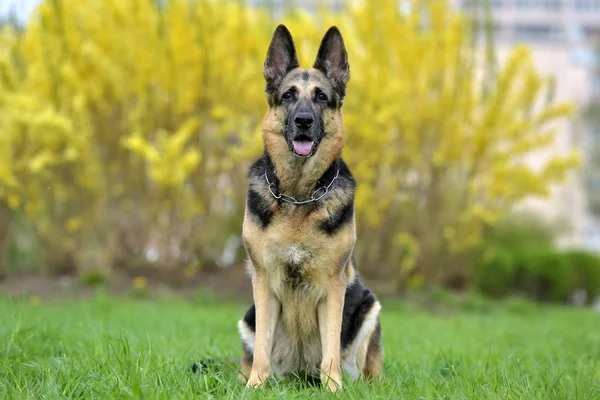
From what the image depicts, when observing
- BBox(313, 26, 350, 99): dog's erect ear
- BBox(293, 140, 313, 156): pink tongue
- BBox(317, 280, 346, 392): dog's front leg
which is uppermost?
BBox(313, 26, 350, 99): dog's erect ear

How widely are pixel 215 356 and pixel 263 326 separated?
0.60m

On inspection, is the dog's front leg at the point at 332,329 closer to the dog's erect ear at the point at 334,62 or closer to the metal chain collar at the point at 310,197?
the metal chain collar at the point at 310,197

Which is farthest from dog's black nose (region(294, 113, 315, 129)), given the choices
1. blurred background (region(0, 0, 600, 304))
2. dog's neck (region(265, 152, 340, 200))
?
blurred background (region(0, 0, 600, 304))

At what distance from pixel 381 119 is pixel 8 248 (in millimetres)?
6319

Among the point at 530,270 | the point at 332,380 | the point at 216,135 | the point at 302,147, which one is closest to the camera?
the point at 332,380

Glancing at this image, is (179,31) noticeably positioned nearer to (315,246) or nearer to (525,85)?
(525,85)

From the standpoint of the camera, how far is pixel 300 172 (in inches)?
159

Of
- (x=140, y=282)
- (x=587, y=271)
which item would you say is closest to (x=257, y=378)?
(x=140, y=282)

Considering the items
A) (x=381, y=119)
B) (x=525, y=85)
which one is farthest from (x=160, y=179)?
(x=525, y=85)

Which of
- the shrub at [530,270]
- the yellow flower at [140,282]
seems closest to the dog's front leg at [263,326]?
the yellow flower at [140,282]

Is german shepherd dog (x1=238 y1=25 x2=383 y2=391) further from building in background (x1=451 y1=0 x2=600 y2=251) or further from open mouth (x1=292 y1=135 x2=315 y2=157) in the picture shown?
building in background (x1=451 y1=0 x2=600 y2=251)

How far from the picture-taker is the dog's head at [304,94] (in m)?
3.93

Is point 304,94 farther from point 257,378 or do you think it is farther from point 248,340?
point 257,378

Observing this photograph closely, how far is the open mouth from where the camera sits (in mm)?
3924
